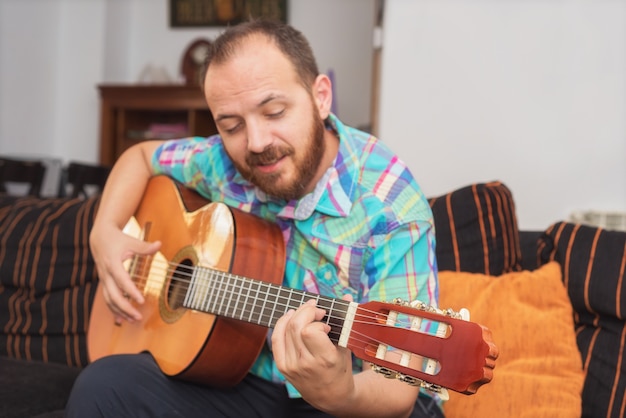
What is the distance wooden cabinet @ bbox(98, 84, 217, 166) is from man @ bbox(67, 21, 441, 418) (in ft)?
11.4

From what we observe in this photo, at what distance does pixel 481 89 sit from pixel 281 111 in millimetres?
1604

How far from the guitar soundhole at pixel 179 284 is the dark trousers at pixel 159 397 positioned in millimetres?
119

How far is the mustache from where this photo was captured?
128 centimetres

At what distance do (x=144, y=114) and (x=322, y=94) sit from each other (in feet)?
13.6

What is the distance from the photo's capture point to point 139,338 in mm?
1463

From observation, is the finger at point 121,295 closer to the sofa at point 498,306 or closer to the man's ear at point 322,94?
the sofa at point 498,306

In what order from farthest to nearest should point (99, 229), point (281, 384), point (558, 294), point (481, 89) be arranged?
point (481, 89) < point (99, 229) < point (558, 294) < point (281, 384)

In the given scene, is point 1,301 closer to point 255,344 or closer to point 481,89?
point 255,344

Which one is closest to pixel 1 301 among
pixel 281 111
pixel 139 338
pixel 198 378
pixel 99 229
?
pixel 99 229

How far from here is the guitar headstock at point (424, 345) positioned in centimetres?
83

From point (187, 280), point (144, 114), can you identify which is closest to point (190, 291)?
point (187, 280)

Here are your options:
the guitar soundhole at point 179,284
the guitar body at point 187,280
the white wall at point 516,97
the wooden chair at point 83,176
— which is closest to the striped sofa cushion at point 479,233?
the guitar body at point 187,280

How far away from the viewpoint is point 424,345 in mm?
873

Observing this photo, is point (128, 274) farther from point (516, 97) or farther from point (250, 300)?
point (516, 97)
